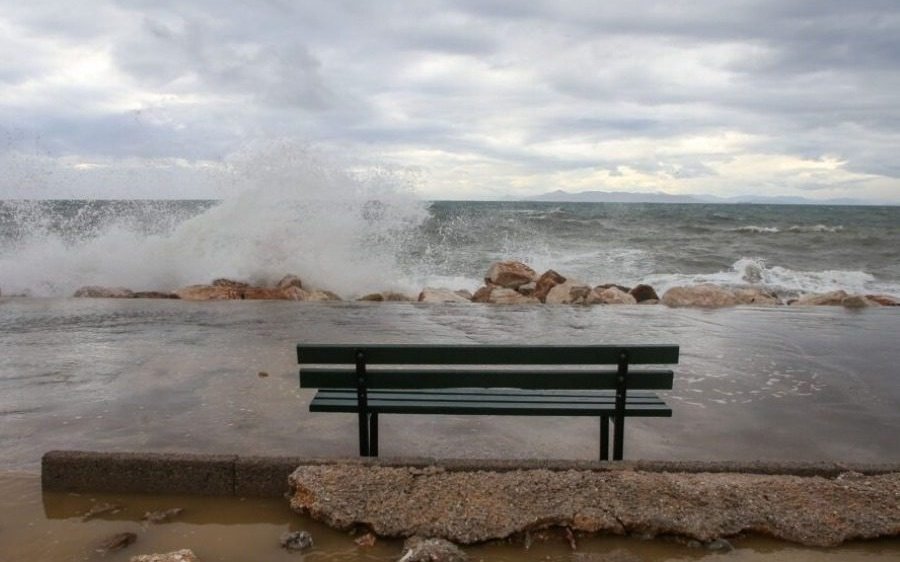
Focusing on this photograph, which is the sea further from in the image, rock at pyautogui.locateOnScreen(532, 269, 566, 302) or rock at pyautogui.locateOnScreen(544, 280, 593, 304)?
rock at pyautogui.locateOnScreen(532, 269, 566, 302)

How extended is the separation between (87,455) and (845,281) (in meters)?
20.3

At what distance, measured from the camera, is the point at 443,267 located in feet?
70.2

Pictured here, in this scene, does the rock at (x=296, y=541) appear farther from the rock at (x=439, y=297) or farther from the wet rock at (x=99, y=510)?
the rock at (x=439, y=297)

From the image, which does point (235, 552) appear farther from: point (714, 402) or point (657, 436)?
point (714, 402)

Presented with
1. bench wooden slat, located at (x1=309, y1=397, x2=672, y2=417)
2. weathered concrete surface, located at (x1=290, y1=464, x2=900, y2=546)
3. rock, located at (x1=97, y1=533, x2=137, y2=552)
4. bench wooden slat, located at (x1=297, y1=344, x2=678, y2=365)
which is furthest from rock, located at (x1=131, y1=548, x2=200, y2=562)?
bench wooden slat, located at (x1=297, y1=344, x2=678, y2=365)

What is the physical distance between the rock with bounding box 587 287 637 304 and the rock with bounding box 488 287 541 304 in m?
1.02

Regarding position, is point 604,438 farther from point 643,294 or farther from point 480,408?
point 643,294

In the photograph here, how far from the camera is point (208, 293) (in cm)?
1305

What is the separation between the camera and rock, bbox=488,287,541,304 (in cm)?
1327

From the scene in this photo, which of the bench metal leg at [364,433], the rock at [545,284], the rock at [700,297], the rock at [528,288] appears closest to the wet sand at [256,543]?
the bench metal leg at [364,433]

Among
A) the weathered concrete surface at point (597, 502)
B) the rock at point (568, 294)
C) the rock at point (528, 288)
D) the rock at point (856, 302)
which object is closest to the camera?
the weathered concrete surface at point (597, 502)

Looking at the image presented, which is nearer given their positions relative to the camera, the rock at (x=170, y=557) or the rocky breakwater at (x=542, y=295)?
the rock at (x=170, y=557)

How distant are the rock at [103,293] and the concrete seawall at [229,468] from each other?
32.9 ft

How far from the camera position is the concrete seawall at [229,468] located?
3936 millimetres
